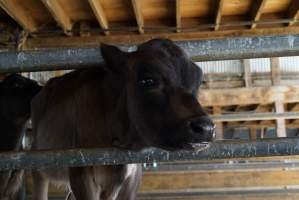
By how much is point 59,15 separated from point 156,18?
1018 mm

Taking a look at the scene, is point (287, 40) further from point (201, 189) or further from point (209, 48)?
point (201, 189)

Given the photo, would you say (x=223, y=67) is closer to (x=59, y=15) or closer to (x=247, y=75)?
(x=247, y=75)

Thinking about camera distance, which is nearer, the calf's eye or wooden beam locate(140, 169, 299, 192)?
the calf's eye

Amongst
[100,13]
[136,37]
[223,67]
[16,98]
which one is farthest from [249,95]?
[223,67]

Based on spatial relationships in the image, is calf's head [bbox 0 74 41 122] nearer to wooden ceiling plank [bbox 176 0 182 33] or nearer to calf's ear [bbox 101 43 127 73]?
wooden ceiling plank [bbox 176 0 182 33]

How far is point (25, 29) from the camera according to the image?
4.89m

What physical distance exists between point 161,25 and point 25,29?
1335 millimetres

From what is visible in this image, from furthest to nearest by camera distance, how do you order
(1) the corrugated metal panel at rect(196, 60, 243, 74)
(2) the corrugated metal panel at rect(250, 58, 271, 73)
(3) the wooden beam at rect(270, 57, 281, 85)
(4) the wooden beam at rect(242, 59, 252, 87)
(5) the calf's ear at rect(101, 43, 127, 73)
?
1. (2) the corrugated metal panel at rect(250, 58, 271, 73)
2. (1) the corrugated metal panel at rect(196, 60, 243, 74)
3. (4) the wooden beam at rect(242, 59, 252, 87)
4. (3) the wooden beam at rect(270, 57, 281, 85)
5. (5) the calf's ear at rect(101, 43, 127, 73)

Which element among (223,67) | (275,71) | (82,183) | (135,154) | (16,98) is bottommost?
(82,183)

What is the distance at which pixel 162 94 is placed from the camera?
1847 mm

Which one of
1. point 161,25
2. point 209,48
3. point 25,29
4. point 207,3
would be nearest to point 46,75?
point 25,29

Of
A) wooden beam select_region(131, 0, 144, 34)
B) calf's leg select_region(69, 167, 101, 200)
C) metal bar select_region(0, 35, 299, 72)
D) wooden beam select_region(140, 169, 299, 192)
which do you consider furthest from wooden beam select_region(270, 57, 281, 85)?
metal bar select_region(0, 35, 299, 72)

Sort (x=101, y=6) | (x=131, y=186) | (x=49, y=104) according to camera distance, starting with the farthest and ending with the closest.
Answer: (x=101, y=6) < (x=49, y=104) < (x=131, y=186)

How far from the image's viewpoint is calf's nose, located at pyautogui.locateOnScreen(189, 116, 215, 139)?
5.16 ft
